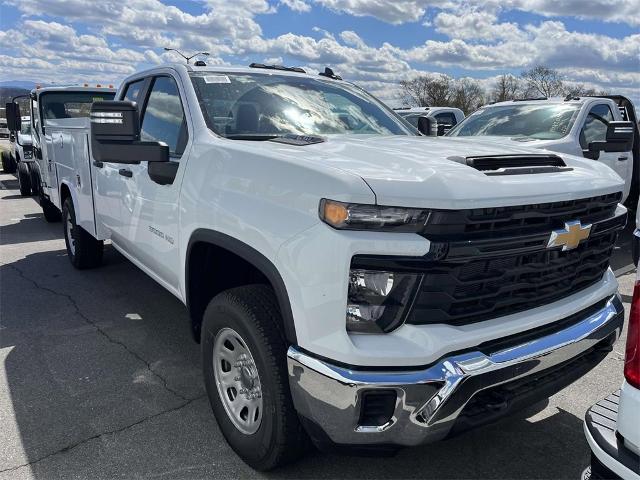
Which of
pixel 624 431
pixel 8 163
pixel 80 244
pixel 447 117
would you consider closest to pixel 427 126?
pixel 624 431

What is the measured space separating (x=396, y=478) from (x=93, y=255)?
4.81 meters

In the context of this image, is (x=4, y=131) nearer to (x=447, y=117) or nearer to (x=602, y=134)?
(x=447, y=117)

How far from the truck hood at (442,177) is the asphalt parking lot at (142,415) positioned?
0.99 metres

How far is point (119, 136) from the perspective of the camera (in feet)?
10.0

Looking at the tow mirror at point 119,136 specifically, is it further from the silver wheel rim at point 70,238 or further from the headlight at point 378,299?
the silver wheel rim at point 70,238

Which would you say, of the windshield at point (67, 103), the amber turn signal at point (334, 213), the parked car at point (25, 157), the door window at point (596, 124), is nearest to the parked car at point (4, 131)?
the parked car at point (25, 157)

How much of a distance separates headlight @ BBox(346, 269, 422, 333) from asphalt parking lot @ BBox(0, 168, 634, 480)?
73cm

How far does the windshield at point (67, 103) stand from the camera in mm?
9742

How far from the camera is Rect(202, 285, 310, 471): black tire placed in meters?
2.36

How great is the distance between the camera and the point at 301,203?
2203mm

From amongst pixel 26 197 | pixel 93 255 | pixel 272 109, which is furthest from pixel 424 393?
pixel 26 197

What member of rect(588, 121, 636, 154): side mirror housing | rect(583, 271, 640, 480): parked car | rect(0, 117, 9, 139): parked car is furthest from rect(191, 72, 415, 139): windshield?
rect(0, 117, 9, 139): parked car

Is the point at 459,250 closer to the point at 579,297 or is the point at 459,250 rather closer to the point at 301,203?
the point at 301,203

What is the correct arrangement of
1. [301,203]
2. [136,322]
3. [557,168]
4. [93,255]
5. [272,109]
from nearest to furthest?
[301,203], [557,168], [272,109], [136,322], [93,255]
